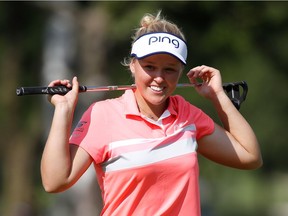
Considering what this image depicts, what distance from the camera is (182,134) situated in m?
5.36

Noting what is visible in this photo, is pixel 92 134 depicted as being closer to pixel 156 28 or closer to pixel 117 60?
pixel 156 28

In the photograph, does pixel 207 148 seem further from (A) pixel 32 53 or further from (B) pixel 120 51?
(A) pixel 32 53

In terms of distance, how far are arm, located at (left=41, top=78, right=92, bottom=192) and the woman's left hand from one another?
0.95m

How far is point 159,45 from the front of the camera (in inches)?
208

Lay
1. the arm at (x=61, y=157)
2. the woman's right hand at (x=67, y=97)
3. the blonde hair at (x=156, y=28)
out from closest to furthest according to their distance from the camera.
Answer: the arm at (x=61, y=157), the woman's right hand at (x=67, y=97), the blonde hair at (x=156, y=28)

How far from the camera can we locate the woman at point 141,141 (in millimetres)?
5141

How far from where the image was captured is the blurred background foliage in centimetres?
1675

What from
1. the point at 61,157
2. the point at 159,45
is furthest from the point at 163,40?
the point at 61,157

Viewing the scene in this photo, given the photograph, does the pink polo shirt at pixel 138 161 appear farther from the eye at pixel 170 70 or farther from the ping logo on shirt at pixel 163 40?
the ping logo on shirt at pixel 163 40

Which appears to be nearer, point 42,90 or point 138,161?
point 138,161

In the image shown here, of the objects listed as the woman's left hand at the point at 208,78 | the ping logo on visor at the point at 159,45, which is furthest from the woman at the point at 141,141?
the woman's left hand at the point at 208,78

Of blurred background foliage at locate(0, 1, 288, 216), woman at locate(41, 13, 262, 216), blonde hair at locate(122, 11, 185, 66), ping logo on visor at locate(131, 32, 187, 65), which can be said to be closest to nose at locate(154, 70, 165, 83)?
woman at locate(41, 13, 262, 216)

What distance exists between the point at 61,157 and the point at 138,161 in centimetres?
Answer: 40

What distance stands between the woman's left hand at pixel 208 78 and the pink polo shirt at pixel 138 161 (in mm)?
580
